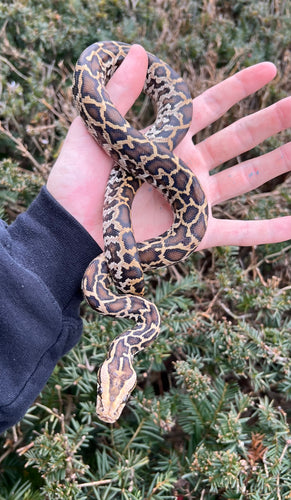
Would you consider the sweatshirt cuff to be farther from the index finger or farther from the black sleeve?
the index finger

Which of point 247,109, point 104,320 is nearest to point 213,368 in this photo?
point 104,320

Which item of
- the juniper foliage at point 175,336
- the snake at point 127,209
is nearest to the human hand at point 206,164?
the snake at point 127,209

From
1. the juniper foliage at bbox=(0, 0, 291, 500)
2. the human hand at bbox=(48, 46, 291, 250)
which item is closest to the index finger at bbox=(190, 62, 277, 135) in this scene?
the human hand at bbox=(48, 46, 291, 250)

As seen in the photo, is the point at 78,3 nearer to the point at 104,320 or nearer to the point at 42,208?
the point at 42,208

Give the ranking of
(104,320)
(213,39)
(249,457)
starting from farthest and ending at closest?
(213,39) → (104,320) → (249,457)

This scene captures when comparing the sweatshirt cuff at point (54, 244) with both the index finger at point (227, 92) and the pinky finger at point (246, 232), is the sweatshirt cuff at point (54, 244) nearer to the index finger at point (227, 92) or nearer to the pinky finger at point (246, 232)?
the pinky finger at point (246, 232)

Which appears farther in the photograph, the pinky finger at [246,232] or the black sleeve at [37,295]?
the pinky finger at [246,232]
